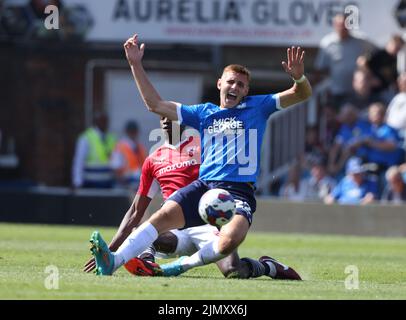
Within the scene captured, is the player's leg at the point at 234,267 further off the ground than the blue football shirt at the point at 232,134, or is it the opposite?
the blue football shirt at the point at 232,134

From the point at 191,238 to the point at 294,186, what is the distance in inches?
425

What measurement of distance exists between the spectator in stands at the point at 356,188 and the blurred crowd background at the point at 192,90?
0.02 m

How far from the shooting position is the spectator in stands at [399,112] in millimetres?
21266

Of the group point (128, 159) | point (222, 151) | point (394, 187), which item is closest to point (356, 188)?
point (394, 187)

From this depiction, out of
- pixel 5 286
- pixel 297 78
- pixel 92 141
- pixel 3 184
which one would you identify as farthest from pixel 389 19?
pixel 5 286

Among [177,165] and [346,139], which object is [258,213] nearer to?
[346,139]

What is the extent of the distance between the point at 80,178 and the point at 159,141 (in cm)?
835

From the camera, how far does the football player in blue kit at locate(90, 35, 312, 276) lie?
427 inches

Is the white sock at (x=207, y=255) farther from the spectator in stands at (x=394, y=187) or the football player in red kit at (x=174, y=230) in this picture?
the spectator in stands at (x=394, y=187)

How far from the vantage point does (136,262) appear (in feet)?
36.0

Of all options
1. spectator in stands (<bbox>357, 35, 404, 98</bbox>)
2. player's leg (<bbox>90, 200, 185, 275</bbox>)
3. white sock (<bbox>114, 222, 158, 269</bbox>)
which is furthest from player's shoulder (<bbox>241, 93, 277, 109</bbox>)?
spectator in stands (<bbox>357, 35, 404, 98</bbox>)

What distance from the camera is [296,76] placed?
11078 millimetres

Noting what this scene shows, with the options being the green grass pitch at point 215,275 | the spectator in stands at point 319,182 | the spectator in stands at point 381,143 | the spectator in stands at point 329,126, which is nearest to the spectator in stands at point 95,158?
the spectator in stands at point 319,182

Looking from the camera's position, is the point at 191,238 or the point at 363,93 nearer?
the point at 191,238
